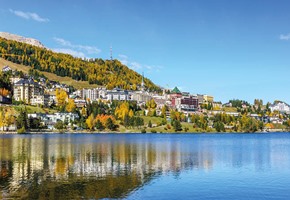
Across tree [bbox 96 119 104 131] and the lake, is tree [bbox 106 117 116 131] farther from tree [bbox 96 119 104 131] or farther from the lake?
the lake

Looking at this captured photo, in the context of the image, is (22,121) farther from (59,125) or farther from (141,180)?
(141,180)

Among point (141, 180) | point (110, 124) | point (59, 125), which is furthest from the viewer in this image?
point (110, 124)

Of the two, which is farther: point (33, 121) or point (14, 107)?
point (14, 107)

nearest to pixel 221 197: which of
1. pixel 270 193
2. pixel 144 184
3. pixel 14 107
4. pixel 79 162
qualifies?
pixel 270 193

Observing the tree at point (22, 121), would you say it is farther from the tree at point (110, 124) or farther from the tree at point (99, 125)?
the tree at point (110, 124)

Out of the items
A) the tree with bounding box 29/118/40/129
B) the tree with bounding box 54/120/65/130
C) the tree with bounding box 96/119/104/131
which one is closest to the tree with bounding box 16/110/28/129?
the tree with bounding box 29/118/40/129

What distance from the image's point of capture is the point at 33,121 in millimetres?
179750

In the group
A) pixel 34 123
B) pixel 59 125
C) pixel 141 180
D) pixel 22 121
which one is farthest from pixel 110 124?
pixel 141 180

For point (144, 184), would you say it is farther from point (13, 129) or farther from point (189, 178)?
point (13, 129)

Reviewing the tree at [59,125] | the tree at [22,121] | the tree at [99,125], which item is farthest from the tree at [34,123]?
the tree at [99,125]

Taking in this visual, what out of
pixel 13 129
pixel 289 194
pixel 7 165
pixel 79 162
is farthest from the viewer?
pixel 13 129

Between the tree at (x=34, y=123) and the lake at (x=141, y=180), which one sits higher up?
the tree at (x=34, y=123)

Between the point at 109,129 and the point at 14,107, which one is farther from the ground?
the point at 14,107

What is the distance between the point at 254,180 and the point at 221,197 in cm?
940
